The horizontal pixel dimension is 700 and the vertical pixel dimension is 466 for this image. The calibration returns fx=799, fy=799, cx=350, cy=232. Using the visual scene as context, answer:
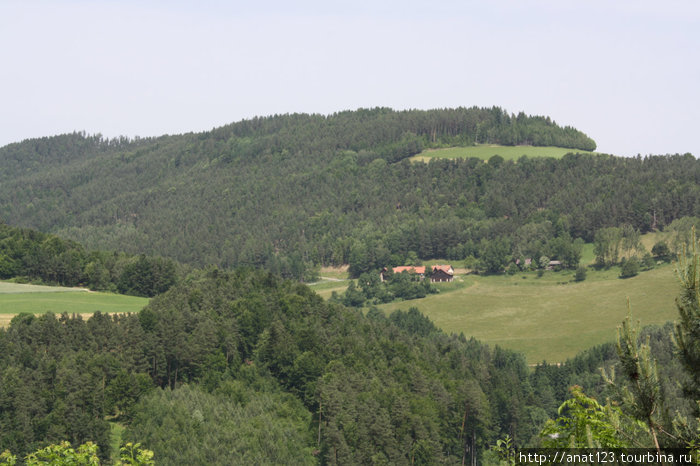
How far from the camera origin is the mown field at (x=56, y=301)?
124688 mm

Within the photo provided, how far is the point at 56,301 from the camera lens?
132500mm

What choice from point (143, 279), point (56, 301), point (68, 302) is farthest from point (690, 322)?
point (143, 279)

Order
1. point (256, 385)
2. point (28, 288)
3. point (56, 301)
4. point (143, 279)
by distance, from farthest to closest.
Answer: point (143, 279), point (28, 288), point (56, 301), point (256, 385)

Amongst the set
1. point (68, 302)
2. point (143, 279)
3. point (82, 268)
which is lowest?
point (68, 302)

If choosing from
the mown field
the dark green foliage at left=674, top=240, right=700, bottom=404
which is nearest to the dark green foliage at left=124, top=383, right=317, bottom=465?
the mown field

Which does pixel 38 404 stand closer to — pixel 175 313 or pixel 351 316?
pixel 175 313

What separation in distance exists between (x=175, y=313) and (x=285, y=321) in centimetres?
2044

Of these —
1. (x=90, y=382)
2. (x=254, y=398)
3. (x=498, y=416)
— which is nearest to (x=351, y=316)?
(x=498, y=416)

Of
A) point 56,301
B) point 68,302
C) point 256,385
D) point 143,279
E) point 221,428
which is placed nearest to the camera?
point 221,428

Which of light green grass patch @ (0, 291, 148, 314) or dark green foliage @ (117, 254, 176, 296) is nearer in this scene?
light green grass patch @ (0, 291, 148, 314)

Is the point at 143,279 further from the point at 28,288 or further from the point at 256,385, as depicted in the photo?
the point at 256,385

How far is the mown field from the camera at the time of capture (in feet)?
409

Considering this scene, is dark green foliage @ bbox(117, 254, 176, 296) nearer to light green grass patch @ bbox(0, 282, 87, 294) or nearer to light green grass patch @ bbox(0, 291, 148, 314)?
light green grass patch @ bbox(0, 291, 148, 314)

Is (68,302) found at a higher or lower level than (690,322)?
lower
